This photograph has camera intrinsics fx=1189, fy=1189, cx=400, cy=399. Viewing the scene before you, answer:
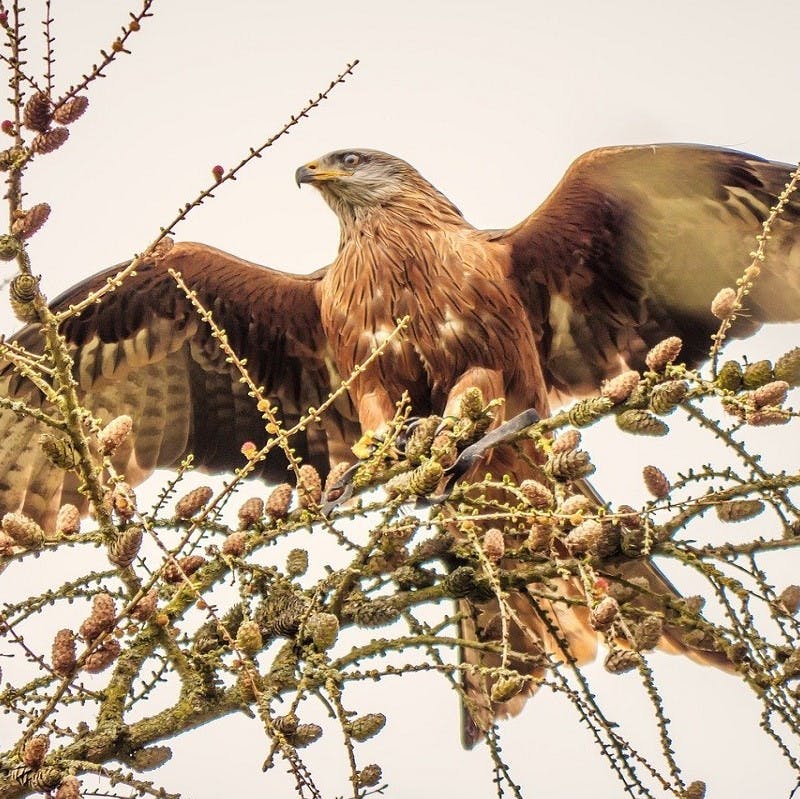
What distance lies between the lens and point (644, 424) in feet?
7.63

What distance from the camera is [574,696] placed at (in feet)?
6.36

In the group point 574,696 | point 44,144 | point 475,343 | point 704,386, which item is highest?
point 475,343

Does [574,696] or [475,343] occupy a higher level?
[475,343]

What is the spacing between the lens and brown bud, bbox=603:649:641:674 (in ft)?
6.60

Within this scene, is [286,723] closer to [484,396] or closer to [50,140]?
[50,140]

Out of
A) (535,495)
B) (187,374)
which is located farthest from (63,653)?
(187,374)

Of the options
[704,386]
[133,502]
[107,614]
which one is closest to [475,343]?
[704,386]

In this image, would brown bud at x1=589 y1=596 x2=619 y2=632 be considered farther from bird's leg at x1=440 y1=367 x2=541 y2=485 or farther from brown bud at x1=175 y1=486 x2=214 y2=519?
bird's leg at x1=440 y1=367 x2=541 y2=485

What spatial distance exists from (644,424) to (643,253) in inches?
58.0

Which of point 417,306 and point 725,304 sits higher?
point 417,306

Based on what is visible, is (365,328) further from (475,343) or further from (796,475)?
(796,475)

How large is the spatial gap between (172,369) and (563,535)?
6.99ft

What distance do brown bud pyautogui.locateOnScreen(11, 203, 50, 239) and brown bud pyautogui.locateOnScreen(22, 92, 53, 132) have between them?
131mm

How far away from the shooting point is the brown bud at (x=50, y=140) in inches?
77.0
